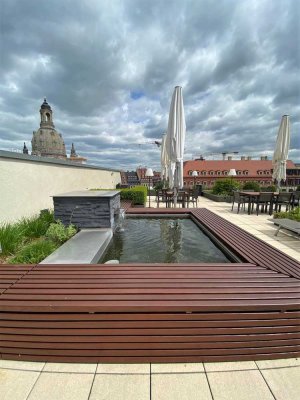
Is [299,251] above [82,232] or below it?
below

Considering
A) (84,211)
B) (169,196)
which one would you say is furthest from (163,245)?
(169,196)

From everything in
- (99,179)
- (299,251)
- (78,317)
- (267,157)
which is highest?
(267,157)

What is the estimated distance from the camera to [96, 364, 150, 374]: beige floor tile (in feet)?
6.01

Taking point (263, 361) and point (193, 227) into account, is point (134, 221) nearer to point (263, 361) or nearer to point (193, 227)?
point (193, 227)

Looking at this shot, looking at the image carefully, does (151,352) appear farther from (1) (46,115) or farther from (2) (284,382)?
(1) (46,115)

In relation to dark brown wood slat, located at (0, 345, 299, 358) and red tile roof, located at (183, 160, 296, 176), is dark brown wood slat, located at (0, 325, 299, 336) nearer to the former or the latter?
dark brown wood slat, located at (0, 345, 299, 358)

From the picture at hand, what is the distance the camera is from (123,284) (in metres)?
2.25

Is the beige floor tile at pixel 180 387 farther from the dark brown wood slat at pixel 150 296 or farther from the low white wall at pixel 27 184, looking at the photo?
the low white wall at pixel 27 184

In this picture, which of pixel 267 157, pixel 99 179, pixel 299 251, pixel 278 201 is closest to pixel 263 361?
pixel 299 251

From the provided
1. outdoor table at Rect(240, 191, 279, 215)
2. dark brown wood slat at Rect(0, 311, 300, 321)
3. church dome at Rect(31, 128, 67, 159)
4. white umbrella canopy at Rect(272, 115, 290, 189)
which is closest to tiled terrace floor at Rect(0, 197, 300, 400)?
dark brown wood slat at Rect(0, 311, 300, 321)

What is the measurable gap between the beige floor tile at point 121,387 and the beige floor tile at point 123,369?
0.14 ft

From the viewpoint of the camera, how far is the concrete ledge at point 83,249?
124 inches

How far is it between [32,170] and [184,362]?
6.57 m

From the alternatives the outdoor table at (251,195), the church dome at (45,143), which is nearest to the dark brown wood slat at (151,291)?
the outdoor table at (251,195)
